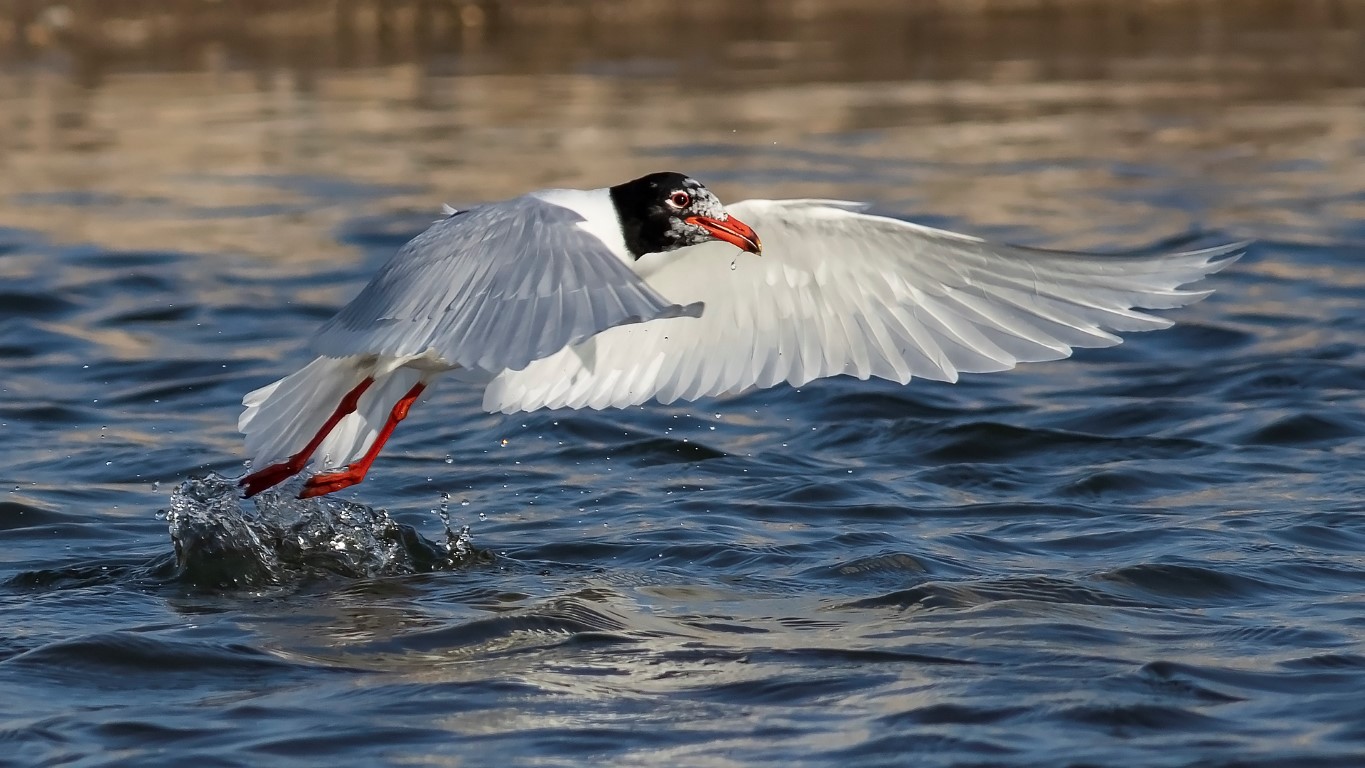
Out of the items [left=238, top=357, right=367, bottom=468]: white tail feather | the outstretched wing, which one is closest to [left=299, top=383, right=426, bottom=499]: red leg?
[left=238, top=357, right=367, bottom=468]: white tail feather

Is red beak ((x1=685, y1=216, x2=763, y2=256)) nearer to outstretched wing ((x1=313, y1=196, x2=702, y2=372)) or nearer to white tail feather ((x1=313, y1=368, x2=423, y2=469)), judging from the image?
outstretched wing ((x1=313, y1=196, x2=702, y2=372))

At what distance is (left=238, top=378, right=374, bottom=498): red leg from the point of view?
6.89m

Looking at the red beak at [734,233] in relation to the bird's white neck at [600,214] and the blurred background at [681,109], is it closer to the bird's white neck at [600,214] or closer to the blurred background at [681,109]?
the bird's white neck at [600,214]

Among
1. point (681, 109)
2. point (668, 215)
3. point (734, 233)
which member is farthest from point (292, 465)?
point (681, 109)

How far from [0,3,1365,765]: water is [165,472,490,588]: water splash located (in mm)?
17

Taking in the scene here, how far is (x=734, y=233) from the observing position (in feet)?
20.5

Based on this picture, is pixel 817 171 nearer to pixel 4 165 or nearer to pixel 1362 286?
pixel 1362 286

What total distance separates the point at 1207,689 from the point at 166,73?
15.2m

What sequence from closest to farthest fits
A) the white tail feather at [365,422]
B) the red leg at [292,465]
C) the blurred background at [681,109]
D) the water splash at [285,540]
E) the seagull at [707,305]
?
1. the seagull at [707,305]
2. the water splash at [285,540]
3. the red leg at [292,465]
4. the white tail feather at [365,422]
5. the blurred background at [681,109]

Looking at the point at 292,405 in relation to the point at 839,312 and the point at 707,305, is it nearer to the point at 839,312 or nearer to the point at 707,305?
the point at 707,305

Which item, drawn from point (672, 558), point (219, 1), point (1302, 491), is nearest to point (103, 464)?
point (672, 558)

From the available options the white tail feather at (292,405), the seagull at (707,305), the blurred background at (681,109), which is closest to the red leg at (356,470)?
the seagull at (707,305)

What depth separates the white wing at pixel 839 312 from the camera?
6.27 metres

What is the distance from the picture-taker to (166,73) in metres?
18.7
